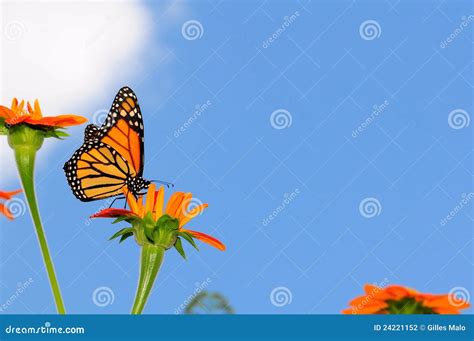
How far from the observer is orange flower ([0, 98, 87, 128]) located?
257 centimetres

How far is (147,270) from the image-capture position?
2.45 meters

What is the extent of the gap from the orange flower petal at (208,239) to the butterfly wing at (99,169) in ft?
2.34

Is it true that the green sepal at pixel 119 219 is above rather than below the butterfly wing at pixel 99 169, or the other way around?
below

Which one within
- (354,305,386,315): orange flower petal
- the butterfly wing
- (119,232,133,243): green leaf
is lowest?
(354,305,386,315): orange flower petal

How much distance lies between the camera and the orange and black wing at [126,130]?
3.16 meters

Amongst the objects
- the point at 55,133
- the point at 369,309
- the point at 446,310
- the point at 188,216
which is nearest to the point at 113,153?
the point at 55,133

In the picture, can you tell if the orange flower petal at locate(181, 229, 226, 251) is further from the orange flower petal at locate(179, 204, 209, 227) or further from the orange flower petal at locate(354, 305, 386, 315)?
the orange flower petal at locate(354, 305, 386, 315)

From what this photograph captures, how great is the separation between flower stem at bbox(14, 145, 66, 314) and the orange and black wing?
563 millimetres

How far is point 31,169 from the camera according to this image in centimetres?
270

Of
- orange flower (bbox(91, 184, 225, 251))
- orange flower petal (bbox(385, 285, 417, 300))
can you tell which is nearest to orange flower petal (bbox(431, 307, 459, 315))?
orange flower petal (bbox(385, 285, 417, 300))

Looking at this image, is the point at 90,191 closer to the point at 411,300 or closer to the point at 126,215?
the point at 126,215

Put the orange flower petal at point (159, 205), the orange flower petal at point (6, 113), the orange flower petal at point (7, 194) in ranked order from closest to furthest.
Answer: the orange flower petal at point (7, 194) → the orange flower petal at point (159, 205) → the orange flower petal at point (6, 113)

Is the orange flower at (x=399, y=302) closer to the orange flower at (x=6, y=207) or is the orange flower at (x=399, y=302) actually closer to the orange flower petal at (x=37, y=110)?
the orange flower at (x=6, y=207)

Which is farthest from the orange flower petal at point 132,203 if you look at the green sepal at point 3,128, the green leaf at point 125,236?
the green sepal at point 3,128
